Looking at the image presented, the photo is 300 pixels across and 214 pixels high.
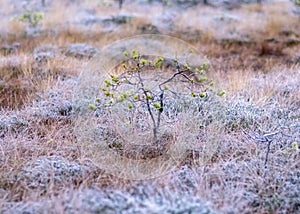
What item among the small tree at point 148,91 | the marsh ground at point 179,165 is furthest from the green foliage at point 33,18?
the small tree at point 148,91

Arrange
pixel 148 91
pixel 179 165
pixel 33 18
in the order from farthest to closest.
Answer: pixel 33 18 → pixel 148 91 → pixel 179 165

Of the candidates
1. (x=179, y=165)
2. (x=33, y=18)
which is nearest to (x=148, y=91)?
(x=179, y=165)

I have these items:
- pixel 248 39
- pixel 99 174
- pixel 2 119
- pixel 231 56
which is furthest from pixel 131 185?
pixel 248 39

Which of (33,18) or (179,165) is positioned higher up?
(33,18)

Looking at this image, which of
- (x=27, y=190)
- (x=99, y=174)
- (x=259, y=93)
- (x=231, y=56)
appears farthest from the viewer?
(x=231, y=56)

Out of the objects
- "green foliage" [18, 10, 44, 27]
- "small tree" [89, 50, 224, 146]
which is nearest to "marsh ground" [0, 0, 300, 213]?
"green foliage" [18, 10, 44, 27]

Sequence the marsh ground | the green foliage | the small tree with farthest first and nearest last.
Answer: the green foliage → the small tree → the marsh ground

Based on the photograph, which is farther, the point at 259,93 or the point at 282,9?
the point at 282,9

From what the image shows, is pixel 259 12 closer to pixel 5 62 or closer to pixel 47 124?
pixel 5 62

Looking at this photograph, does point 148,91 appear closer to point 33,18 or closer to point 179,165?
point 179,165

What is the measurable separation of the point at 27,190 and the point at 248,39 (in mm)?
6197

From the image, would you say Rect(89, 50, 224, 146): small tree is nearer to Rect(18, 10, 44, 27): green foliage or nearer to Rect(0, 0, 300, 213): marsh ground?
Rect(0, 0, 300, 213): marsh ground

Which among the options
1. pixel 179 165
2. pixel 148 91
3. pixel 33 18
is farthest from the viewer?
pixel 33 18

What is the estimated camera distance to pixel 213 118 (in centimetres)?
378
